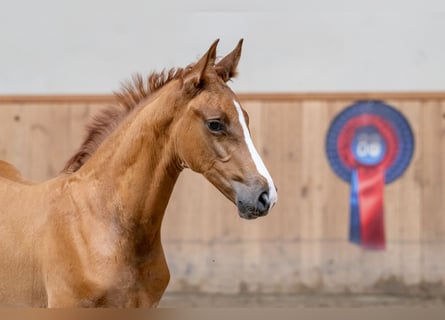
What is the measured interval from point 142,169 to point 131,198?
0.15m

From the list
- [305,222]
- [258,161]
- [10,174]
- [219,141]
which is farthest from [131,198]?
[305,222]

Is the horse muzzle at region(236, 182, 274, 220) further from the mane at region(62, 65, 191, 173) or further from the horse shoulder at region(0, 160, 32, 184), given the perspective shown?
the horse shoulder at region(0, 160, 32, 184)

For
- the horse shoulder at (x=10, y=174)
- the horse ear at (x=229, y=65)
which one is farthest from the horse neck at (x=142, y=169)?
the horse shoulder at (x=10, y=174)

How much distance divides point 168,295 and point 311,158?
1.94 m

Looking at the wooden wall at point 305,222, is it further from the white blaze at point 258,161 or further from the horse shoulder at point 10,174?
the white blaze at point 258,161

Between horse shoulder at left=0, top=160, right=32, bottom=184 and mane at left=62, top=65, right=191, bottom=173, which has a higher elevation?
mane at left=62, top=65, right=191, bottom=173

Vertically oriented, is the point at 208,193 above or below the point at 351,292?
above

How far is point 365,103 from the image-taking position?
387 inches

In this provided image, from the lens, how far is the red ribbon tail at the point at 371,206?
9.65 meters

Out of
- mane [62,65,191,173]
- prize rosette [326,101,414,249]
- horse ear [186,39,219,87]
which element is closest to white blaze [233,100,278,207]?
horse ear [186,39,219,87]

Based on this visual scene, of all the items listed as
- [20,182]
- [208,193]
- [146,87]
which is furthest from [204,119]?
[208,193]

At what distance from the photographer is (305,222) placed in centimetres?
969

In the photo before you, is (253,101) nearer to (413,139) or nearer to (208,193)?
(208,193)

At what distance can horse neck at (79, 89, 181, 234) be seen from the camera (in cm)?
471
